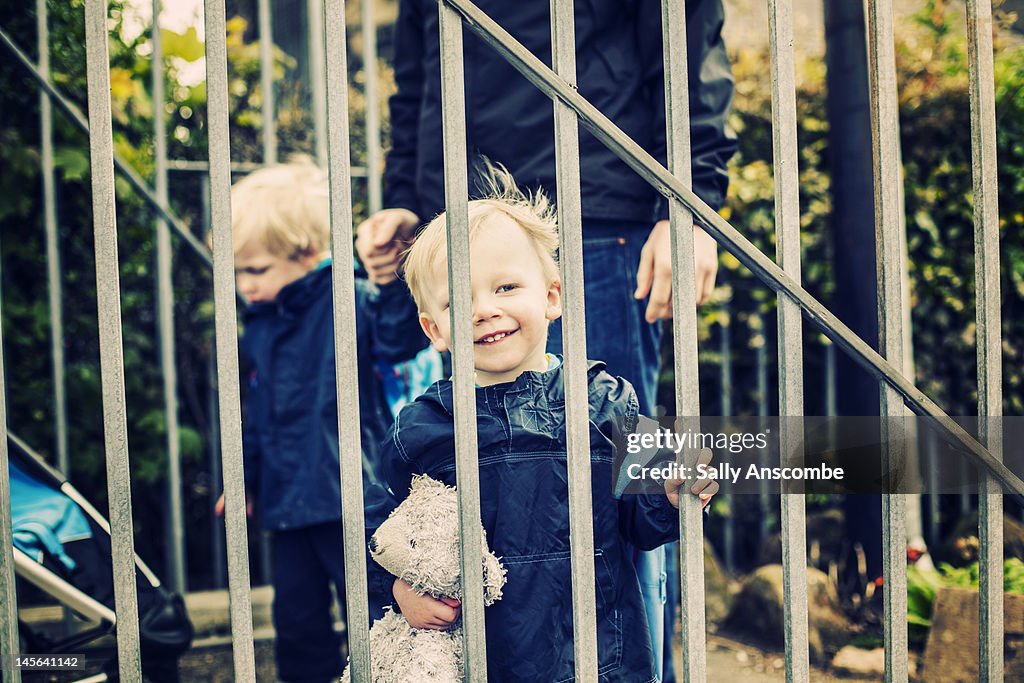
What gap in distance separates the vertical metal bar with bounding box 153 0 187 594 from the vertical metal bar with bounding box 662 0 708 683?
6.91 ft

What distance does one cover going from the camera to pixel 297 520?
266cm

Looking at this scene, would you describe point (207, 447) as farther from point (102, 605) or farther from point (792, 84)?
point (792, 84)

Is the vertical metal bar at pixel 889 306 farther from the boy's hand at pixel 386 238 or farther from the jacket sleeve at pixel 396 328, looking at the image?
the jacket sleeve at pixel 396 328

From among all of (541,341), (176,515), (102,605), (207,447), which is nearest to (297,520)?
(102,605)

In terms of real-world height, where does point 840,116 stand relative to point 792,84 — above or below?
above

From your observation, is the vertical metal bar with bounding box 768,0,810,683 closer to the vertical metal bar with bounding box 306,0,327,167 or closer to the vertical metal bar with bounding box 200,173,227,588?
the vertical metal bar with bounding box 306,0,327,167

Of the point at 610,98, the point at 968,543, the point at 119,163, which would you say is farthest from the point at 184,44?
the point at 968,543

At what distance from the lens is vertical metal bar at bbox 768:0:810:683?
1602 mm

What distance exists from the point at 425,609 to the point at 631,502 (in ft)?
1.30

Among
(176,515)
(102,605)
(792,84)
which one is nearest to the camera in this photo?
(792,84)

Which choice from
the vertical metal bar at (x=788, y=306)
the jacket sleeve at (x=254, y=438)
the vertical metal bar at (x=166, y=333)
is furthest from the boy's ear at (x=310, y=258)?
the vertical metal bar at (x=788, y=306)

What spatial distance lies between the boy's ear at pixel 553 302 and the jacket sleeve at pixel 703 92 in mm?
333

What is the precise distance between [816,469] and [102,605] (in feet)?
5.22

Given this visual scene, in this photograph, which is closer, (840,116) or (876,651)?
(876,651)
